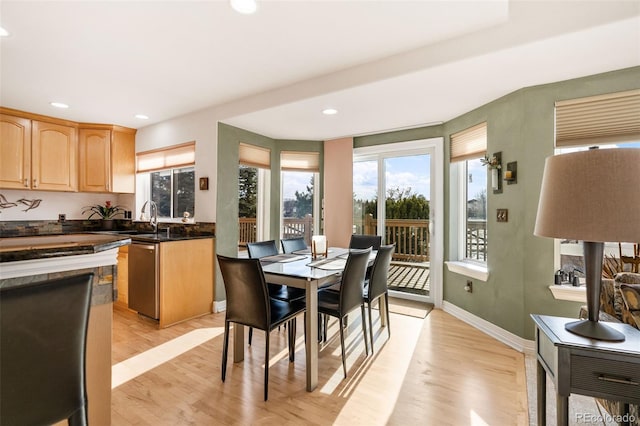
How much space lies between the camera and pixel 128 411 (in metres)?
1.86

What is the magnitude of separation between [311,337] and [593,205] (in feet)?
5.60

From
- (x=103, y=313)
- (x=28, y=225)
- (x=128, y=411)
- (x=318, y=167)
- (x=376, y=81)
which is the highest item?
(x=376, y=81)

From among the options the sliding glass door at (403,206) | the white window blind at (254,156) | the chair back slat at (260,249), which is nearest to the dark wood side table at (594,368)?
the chair back slat at (260,249)

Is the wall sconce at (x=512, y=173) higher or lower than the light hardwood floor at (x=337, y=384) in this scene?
higher

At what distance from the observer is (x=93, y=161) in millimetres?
4289

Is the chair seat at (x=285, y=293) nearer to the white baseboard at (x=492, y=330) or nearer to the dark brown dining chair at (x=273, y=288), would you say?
the dark brown dining chair at (x=273, y=288)

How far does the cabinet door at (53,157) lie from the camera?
3.85 m

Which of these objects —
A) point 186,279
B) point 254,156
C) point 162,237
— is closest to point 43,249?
point 186,279

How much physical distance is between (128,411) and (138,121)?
3.68 m

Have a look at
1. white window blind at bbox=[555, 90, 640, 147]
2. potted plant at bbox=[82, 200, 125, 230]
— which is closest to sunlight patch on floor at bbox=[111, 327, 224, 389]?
potted plant at bbox=[82, 200, 125, 230]

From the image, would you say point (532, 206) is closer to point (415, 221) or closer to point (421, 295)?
point (415, 221)

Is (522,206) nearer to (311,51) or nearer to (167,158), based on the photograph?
(311,51)

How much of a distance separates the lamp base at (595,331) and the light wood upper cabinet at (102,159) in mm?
5182

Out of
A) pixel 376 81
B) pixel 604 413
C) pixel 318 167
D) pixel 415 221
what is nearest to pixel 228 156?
pixel 318 167
